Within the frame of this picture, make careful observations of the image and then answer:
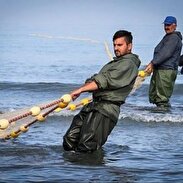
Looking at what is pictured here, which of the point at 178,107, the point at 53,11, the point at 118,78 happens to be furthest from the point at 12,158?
the point at 53,11

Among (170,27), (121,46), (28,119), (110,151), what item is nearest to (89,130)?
(121,46)

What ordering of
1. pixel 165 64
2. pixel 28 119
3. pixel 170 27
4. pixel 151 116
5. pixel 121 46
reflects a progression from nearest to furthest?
pixel 121 46, pixel 28 119, pixel 151 116, pixel 170 27, pixel 165 64

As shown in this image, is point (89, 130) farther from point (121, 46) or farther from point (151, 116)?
point (151, 116)

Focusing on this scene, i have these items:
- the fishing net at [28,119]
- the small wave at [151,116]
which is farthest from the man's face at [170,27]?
the fishing net at [28,119]

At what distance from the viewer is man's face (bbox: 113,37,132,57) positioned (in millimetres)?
9148

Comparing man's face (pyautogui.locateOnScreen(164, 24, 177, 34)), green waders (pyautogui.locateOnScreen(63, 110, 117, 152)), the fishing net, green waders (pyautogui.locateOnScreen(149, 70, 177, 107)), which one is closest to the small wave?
green waders (pyautogui.locateOnScreen(149, 70, 177, 107))

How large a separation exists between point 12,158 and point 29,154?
0.40 metres

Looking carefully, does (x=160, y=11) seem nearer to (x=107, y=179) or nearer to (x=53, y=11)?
(x=53, y=11)

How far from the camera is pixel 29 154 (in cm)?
1013

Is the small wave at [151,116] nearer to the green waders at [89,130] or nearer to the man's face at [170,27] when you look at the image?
the man's face at [170,27]

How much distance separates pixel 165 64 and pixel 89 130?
599cm

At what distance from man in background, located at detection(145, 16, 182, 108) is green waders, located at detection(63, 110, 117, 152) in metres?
5.20

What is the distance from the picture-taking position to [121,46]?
921 centimetres

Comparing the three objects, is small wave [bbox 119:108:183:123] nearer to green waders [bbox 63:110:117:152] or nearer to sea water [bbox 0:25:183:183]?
sea water [bbox 0:25:183:183]
